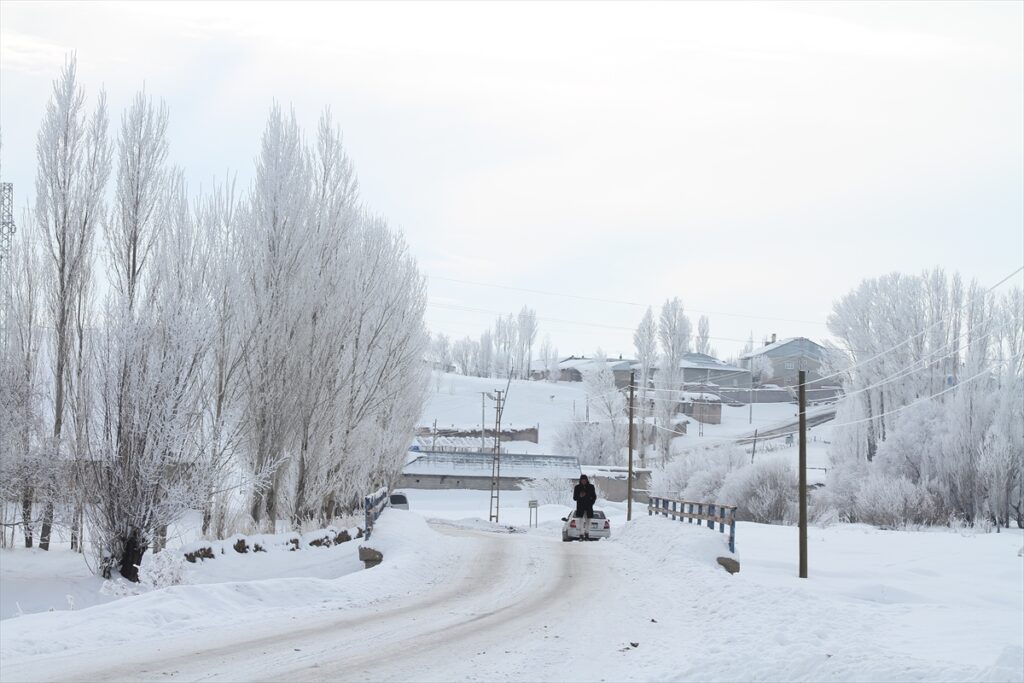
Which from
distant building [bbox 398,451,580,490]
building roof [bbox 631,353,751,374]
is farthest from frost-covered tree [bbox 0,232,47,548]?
building roof [bbox 631,353,751,374]

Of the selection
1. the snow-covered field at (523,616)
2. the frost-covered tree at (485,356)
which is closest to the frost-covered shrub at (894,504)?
the snow-covered field at (523,616)

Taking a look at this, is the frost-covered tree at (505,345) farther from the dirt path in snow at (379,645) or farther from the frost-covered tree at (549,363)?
the dirt path in snow at (379,645)

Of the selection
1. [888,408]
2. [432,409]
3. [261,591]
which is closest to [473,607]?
[261,591]

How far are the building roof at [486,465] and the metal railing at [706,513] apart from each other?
38517mm

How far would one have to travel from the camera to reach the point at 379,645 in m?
9.11

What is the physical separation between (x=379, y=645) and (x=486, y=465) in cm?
5730

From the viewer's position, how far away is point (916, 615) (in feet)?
41.3

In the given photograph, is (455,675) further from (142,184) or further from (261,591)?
(142,184)

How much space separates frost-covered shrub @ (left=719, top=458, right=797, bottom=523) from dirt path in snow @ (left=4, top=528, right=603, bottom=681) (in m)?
32.4

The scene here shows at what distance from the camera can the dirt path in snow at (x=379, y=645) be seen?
7.63 m

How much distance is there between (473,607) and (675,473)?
44.7m

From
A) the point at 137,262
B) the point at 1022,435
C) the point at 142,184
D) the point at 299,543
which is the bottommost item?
the point at 299,543

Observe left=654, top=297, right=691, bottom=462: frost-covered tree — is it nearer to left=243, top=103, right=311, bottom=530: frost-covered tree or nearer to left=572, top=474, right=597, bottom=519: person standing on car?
left=572, top=474, right=597, bottom=519: person standing on car

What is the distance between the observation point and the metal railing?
18.2 meters
